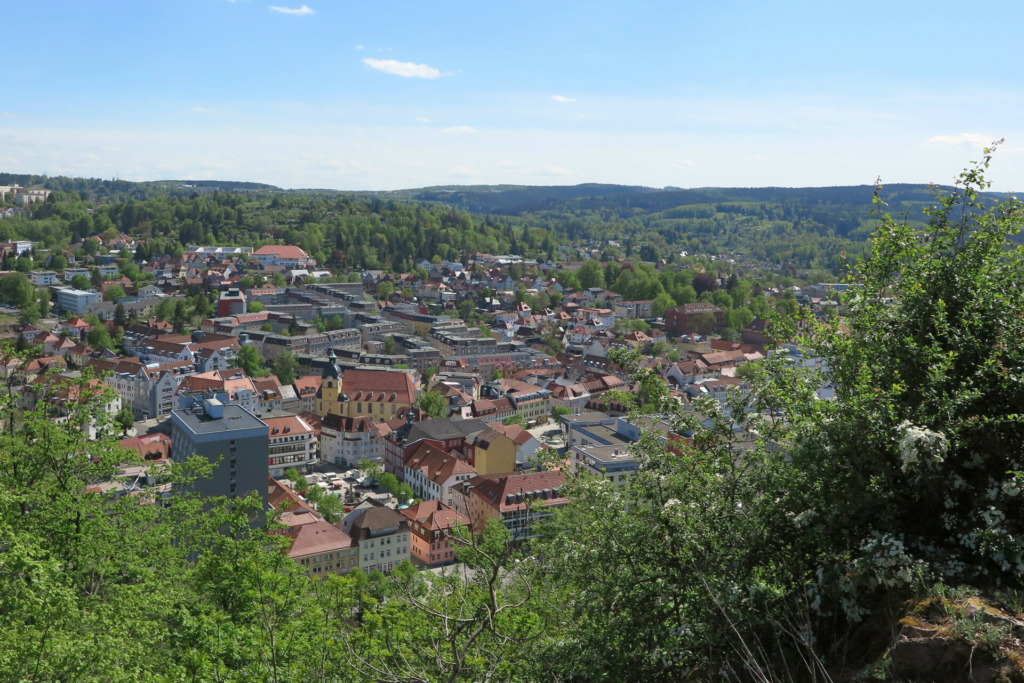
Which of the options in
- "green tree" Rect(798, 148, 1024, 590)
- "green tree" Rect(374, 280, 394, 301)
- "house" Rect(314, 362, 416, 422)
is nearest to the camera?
"green tree" Rect(798, 148, 1024, 590)

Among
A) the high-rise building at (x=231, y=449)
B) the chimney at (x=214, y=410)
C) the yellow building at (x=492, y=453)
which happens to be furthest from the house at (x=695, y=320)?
the high-rise building at (x=231, y=449)

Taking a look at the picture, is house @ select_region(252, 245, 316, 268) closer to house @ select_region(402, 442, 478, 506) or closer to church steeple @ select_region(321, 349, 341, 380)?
church steeple @ select_region(321, 349, 341, 380)

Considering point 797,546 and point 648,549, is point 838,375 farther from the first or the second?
point 648,549

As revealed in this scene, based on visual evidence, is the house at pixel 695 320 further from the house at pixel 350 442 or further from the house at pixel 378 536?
the house at pixel 378 536

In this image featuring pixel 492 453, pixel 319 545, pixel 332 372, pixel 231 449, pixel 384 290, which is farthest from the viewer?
pixel 384 290

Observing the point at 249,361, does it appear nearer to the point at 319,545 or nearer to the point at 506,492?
the point at 319,545

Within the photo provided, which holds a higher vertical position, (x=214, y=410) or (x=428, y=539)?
(x=214, y=410)

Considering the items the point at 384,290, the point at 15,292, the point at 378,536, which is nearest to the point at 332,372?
the point at 378,536

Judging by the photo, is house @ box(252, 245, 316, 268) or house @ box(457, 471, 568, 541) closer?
house @ box(457, 471, 568, 541)

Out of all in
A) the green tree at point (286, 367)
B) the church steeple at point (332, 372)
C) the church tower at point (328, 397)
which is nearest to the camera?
the church tower at point (328, 397)

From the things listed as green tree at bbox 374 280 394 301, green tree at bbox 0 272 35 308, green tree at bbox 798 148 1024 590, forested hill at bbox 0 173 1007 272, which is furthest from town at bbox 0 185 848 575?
forested hill at bbox 0 173 1007 272

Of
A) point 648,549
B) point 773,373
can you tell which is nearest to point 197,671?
point 648,549
